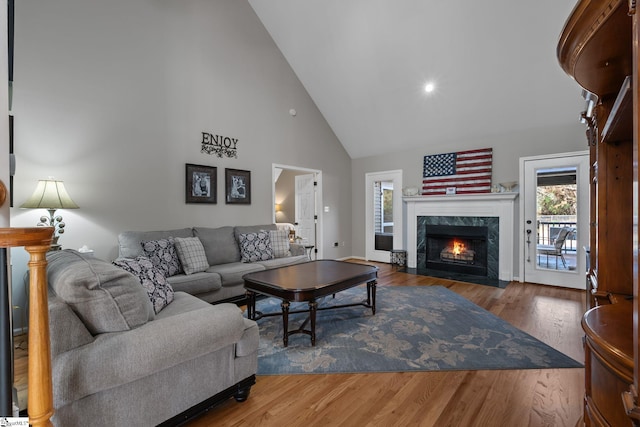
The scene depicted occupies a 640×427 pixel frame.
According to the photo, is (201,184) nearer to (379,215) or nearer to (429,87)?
(429,87)

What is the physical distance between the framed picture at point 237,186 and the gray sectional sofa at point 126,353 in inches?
122

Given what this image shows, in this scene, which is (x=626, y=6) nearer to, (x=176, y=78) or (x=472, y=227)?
(x=176, y=78)

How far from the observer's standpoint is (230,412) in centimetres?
185

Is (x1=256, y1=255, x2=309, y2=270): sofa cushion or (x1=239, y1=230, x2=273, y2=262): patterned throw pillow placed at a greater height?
(x1=239, y1=230, x2=273, y2=262): patterned throw pillow

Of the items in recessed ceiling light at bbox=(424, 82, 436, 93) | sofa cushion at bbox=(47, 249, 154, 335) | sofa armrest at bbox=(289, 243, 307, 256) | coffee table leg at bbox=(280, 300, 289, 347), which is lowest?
coffee table leg at bbox=(280, 300, 289, 347)

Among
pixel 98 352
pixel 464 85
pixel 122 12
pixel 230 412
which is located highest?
pixel 122 12

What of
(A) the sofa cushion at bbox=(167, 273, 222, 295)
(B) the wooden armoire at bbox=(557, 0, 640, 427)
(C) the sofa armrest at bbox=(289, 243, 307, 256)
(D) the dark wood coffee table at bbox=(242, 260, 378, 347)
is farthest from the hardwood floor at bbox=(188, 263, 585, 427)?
(C) the sofa armrest at bbox=(289, 243, 307, 256)

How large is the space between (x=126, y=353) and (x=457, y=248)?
227 inches

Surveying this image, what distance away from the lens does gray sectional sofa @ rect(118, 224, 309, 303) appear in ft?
11.2

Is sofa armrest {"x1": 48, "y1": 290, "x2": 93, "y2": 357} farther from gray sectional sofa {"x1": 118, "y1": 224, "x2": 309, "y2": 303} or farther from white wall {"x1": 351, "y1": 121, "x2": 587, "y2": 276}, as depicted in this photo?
white wall {"x1": 351, "y1": 121, "x2": 587, "y2": 276}

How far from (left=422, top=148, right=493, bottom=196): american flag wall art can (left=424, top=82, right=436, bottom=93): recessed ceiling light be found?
1.36 m

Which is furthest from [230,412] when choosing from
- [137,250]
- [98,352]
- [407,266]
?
[407,266]

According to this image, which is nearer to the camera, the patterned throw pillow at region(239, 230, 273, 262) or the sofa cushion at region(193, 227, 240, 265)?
the sofa cushion at region(193, 227, 240, 265)

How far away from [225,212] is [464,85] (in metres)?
4.48
